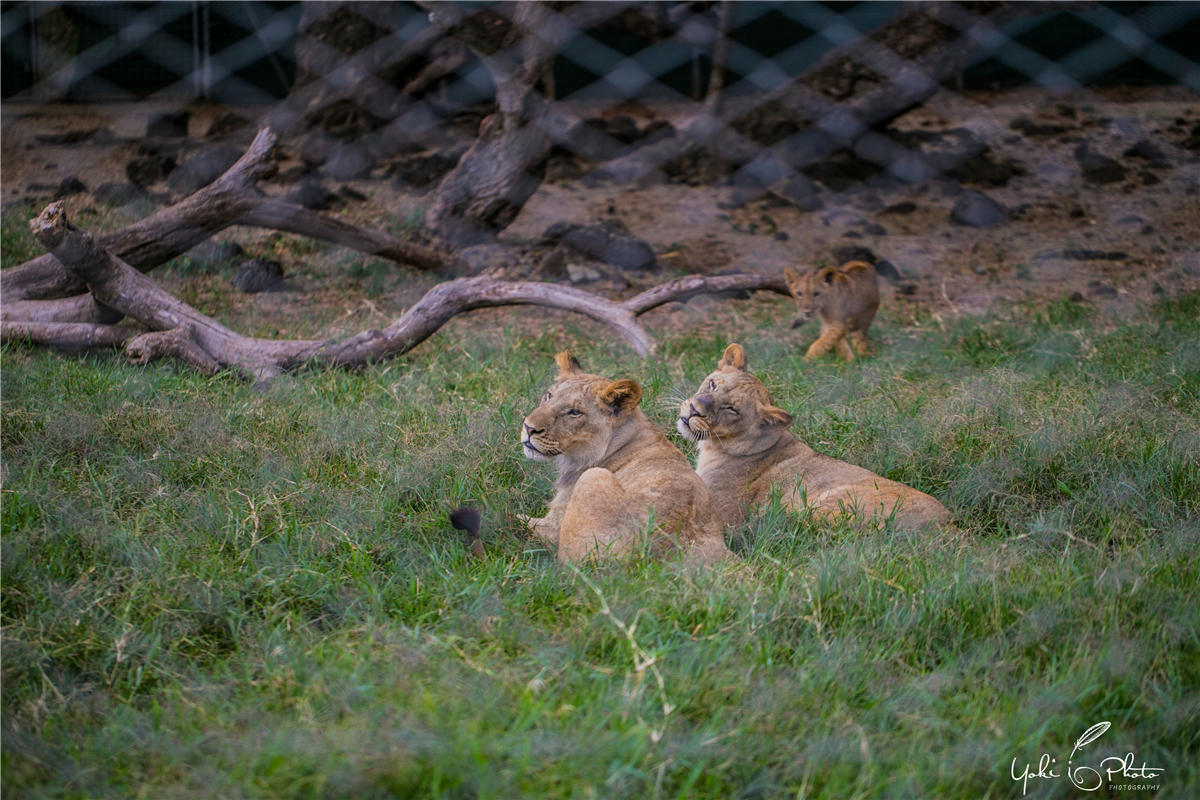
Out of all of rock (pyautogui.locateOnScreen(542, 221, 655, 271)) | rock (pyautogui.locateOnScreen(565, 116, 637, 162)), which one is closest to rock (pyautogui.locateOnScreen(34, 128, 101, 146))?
rock (pyautogui.locateOnScreen(565, 116, 637, 162))

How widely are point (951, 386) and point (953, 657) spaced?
204 cm

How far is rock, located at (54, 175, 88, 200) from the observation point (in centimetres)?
556

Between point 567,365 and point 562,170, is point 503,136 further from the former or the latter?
point 567,365

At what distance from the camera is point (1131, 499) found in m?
2.80

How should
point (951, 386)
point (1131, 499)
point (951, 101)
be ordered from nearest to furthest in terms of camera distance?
point (1131, 499)
point (951, 386)
point (951, 101)

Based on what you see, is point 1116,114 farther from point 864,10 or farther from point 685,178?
point 685,178

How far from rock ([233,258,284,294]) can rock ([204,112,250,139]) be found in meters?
1.66

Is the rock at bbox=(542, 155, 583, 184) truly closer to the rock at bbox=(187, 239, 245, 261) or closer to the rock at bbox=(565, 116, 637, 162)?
the rock at bbox=(565, 116, 637, 162)

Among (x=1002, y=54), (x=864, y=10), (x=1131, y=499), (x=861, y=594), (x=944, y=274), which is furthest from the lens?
(x=1002, y=54)

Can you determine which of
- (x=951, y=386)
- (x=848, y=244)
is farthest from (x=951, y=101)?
(x=951, y=386)

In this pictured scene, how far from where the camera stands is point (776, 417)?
3.01 meters

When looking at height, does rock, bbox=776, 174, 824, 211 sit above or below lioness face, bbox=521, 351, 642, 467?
below
